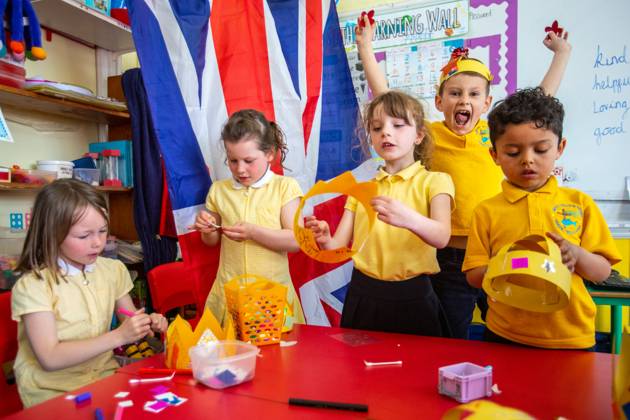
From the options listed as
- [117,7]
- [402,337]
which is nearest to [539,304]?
[402,337]

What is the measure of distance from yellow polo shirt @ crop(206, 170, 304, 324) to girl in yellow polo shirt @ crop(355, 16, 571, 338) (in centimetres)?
54

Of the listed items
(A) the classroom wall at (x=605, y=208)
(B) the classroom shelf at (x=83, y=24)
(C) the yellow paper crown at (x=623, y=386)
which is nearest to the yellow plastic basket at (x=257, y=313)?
(C) the yellow paper crown at (x=623, y=386)

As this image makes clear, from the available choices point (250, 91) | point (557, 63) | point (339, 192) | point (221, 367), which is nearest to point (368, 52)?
point (250, 91)

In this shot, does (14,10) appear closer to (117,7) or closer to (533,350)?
(117,7)

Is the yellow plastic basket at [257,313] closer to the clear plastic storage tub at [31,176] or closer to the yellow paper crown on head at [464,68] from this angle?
the yellow paper crown on head at [464,68]

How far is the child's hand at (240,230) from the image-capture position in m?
1.56

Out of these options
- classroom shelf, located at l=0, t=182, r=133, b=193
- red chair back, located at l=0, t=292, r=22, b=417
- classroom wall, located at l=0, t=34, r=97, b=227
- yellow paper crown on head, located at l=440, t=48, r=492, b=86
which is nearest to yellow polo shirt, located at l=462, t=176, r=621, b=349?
yellow paper crown on head, located at l=440, t=48, r=492, b=86

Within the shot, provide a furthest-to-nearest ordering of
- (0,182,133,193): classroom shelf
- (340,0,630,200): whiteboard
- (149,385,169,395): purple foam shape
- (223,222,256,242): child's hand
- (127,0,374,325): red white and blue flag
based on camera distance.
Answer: (340,0,630,200): whiteboard
(0,182,133,193): classroom shelf
(127,0,374,325): red white and blue flag
(223,222,256,242): child's hand
(149,385,169,395): purple foam shape

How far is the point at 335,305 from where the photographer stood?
2008 millimetres

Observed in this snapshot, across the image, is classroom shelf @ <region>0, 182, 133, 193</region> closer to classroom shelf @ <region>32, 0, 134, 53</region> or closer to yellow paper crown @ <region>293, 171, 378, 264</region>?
classroom shelf @ <region>32, 0, 134, 53</region>

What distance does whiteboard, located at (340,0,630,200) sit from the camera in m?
2.46

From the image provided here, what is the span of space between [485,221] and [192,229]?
1.03 meters

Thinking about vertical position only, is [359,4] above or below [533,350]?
above

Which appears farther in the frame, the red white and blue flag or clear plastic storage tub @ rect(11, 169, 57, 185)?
clear plastic storage tub @ rect(11, 169, 57, 185)
